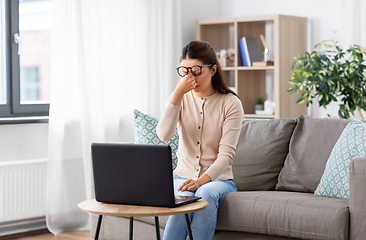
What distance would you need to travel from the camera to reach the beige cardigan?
222 centimetres

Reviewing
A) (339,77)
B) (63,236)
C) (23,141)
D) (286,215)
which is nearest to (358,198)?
(286,215)

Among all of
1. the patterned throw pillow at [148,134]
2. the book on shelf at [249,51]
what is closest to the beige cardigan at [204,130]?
the patterned throw pillow at [148,134]

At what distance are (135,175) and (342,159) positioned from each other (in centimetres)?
111

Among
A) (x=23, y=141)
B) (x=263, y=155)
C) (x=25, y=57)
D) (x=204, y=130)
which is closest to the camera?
(x=204, y=130)

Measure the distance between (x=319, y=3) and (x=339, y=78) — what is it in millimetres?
856

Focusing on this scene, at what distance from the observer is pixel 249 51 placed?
4.14m

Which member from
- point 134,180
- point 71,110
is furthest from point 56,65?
point 134,180

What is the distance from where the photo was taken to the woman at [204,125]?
7.09ft

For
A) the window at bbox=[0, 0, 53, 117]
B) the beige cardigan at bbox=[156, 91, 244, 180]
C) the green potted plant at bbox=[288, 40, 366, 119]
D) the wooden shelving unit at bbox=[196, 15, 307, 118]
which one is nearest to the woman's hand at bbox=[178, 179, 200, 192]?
the beige cardigan at bbox=[156, 91, 244, 180]

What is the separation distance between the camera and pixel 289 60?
403 centimetres

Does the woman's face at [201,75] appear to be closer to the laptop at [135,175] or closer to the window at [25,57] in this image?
the laptop at [135,175]

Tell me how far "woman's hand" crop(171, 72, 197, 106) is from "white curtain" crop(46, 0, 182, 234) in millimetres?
1478

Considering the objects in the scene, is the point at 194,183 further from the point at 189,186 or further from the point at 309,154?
the point at 309,154

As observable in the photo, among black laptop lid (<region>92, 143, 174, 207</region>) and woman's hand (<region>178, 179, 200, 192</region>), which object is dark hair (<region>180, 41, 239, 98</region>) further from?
black laptop lid (<region>92, 143, 174, 207</region>)
